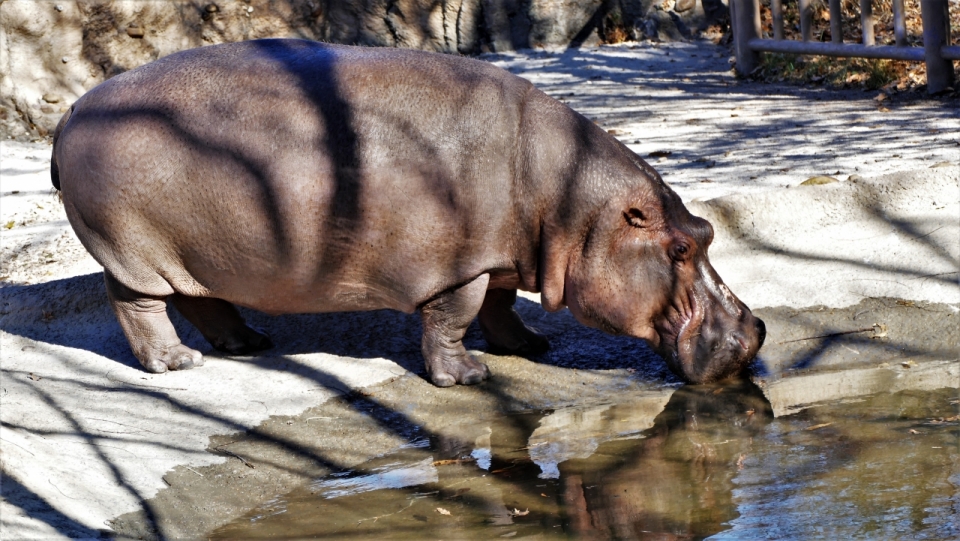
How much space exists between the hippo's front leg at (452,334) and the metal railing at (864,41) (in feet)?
17.8

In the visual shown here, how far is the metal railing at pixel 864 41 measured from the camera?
28.2 feet

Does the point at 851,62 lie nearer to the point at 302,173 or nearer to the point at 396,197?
the point at 396,197

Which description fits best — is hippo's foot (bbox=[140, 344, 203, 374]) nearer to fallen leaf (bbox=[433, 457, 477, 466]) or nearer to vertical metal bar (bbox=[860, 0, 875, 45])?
fallen leaf (bbox=[433, 457, 477, 466])

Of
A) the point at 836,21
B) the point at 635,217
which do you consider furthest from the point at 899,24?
the point at 635,217

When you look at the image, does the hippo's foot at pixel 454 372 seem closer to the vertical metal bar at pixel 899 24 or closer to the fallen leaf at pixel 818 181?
the fallen leaf at pixel 818 181

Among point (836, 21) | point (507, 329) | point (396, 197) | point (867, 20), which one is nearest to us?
point (396, 197)

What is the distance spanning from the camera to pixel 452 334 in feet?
16.0

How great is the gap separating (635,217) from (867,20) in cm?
550

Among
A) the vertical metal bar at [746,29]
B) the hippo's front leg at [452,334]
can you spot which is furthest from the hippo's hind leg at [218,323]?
the vertical metal bar at [746,29]

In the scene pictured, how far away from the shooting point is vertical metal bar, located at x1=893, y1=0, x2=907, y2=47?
8.77 metres

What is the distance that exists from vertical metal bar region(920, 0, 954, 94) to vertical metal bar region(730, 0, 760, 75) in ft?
7.16

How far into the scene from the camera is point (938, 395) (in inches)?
171

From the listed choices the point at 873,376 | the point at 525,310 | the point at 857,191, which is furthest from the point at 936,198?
the point at 525,310

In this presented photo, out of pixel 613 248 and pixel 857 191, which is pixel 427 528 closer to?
pixel 613 248
